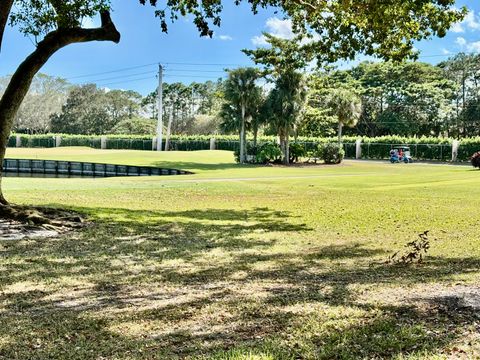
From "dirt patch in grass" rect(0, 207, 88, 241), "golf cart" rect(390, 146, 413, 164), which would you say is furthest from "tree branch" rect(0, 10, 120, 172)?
"golf cart" rect(390, 146, 413, 164)

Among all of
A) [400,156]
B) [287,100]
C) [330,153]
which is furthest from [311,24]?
[400,156]

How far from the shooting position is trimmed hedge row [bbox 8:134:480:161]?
5391cm

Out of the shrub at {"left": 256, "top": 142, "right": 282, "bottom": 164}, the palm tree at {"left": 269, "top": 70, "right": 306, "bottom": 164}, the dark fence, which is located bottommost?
the dark fence

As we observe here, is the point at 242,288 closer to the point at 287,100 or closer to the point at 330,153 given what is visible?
the point at 287,100

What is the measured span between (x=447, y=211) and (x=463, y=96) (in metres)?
68.2

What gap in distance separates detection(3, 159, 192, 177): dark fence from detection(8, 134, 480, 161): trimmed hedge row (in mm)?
19416

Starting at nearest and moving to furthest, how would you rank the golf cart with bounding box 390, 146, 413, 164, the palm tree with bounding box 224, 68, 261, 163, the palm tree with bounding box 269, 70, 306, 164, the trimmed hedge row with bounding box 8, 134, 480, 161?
1. the palm tree with bounding box 269, 70, 306, 164
2. the palm tree with bounding box 224, 68, 261, 163
3. the golf cart with bounding box 390, 146, 413, 164
4. the trimmed hedge row with bounding box 8, 134, 480, 161

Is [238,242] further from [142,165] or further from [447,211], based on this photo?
[142,165]

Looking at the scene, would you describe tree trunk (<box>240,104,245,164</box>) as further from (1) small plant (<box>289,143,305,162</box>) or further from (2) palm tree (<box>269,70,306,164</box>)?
(1) small plant (<box>289,143,305,162</box>)

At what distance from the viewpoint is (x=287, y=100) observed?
42.2 m

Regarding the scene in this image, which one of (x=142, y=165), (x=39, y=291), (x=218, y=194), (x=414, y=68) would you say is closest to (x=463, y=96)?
(x=414, y=68)

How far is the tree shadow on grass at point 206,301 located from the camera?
3.94 meters

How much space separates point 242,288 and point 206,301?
769 mm

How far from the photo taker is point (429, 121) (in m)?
70.6
